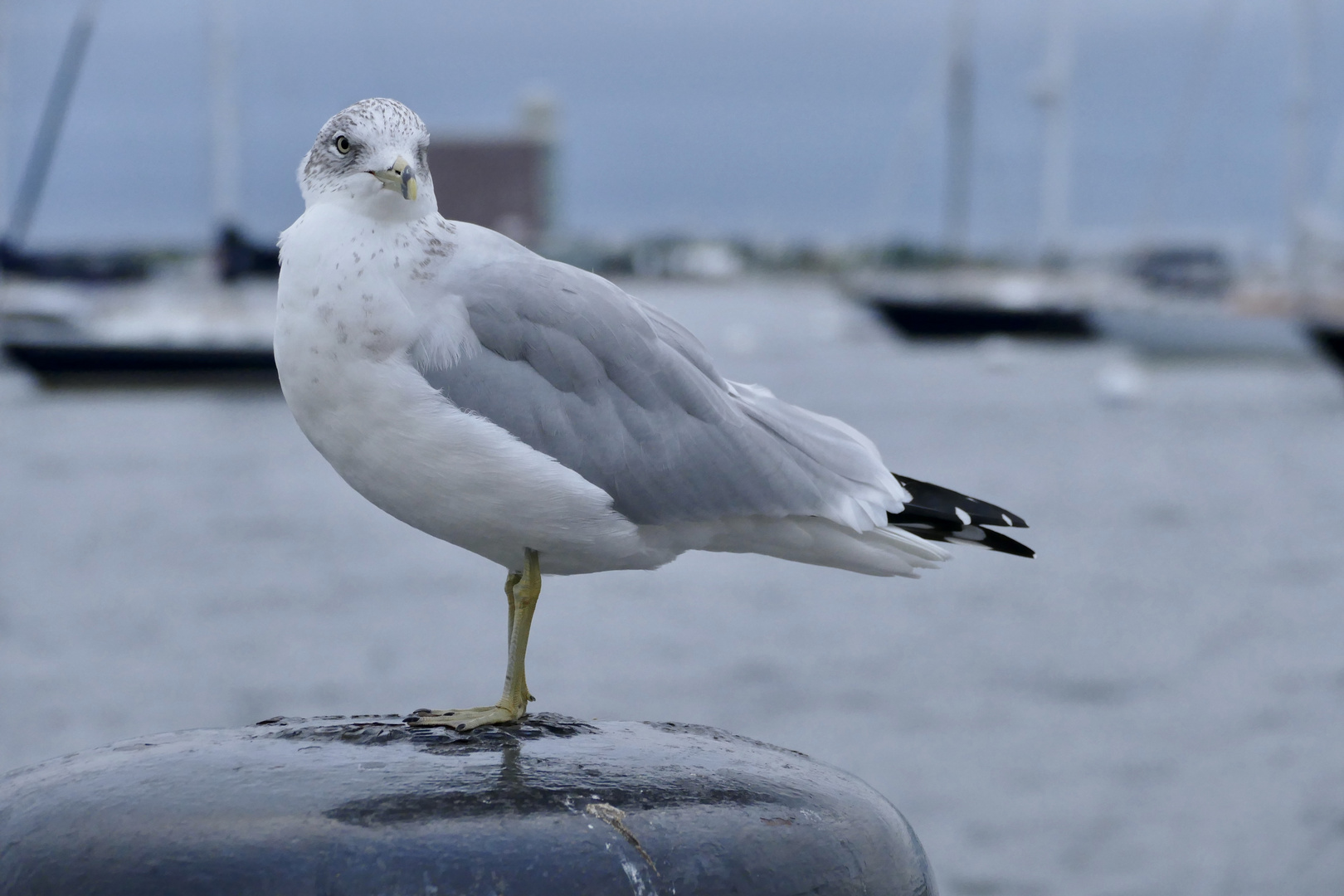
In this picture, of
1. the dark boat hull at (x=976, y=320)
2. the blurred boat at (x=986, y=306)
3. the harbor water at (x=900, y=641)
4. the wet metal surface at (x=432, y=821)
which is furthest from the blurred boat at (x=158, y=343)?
the wet metal surface at (x=432, y=821)

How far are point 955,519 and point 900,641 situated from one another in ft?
51.1

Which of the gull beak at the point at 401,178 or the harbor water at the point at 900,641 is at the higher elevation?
the gull beak at the point at 401,178

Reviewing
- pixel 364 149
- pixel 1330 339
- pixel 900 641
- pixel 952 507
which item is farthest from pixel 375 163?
pixel 1330 339

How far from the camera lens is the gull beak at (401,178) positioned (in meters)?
3.42

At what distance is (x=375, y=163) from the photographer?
346 cm

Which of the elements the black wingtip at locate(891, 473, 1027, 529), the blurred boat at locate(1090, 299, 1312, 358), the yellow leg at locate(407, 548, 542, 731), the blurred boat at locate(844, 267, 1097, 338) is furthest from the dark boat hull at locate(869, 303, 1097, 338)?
the yellow leg at locate(407, 548, 542, 731)

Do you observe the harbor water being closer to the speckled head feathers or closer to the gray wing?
the gray wing

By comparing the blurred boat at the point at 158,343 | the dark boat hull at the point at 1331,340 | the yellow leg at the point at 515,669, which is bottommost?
the blurred boat at the point at 158,343

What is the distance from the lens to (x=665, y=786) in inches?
112

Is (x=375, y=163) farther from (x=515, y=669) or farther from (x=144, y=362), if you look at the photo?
(x=144, y=362)

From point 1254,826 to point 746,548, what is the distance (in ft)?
33.2

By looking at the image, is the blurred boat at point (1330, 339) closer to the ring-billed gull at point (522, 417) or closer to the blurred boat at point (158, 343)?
the blurred boat at point (158, 343)

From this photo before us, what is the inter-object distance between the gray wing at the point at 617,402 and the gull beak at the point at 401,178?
24 cm

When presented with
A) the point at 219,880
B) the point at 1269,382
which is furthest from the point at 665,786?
the point at 1269,382
